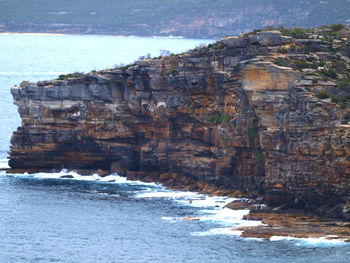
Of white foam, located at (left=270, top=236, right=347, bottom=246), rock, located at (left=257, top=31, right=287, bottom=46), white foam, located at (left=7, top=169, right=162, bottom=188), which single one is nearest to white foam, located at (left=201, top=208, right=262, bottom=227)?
white foam, located at (left=270, top=236, right=347, bottom=246)

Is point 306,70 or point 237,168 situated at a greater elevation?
point 306,70

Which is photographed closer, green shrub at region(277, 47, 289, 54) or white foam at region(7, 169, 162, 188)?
green shrub at region(277, 47, 289, 54)

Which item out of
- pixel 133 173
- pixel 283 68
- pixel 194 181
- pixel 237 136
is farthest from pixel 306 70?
pixel 133 173

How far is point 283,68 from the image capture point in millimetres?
95812

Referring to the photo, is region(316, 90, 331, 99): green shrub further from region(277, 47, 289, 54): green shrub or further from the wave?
the wave

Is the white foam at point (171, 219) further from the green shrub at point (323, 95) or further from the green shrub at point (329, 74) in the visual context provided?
the green shrub at point (329, 74)

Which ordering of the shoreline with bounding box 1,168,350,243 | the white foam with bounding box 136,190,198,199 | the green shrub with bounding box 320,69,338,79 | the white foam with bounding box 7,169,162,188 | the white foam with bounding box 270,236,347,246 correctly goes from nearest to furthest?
the white foam with bounding box 270,236,347,246, the shoreline with bounding box 1,168,350,243, the green shrub with bounding box 320,69,338,79, the white foam with bounding box 136,190,198,199, the white foam with bounding box 7,169,162,188

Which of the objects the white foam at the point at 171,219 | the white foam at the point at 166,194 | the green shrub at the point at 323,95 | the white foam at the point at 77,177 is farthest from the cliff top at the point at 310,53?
the white foam at the point at 77,177

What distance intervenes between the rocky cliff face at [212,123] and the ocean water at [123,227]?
3.83 m

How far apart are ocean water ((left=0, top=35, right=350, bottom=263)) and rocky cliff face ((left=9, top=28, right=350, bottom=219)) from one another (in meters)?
3.83

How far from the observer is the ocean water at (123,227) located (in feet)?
261

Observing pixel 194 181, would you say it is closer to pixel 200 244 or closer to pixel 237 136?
pixel 237 136

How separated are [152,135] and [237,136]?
48.5 feet

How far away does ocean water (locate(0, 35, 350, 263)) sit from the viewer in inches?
3132
